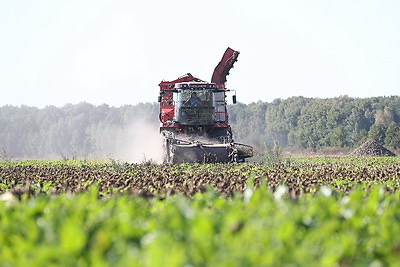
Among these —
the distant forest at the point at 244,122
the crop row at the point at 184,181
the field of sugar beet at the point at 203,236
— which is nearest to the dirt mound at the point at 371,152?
the crop row at the point at 184,181

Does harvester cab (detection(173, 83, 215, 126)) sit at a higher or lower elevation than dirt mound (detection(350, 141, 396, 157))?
higher

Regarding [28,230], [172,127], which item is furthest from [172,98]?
[28,230]

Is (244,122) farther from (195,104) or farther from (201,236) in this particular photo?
(201,236)

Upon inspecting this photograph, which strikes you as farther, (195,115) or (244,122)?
(244,122)

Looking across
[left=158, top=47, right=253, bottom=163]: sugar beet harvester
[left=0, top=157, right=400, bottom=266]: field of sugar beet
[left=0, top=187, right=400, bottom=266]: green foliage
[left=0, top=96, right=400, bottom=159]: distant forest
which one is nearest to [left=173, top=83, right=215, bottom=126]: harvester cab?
[left=158, top=47, right=253, bottom=163]: sugar beet harvester

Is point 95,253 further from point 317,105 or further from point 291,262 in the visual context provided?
point 317,105

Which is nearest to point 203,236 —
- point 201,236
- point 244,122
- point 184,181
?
point 201,236

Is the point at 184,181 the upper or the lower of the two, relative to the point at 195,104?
lower

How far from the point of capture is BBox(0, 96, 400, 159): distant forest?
9938 cm

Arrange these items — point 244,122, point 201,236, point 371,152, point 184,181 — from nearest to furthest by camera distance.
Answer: point 201,236 → point 184,181 → point 371,152 → point 244,122

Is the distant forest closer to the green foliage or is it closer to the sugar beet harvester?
the sugar beet harvester

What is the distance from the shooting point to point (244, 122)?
123 metres

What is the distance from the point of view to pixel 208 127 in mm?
27266

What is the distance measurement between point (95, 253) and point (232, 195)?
14.2ft
